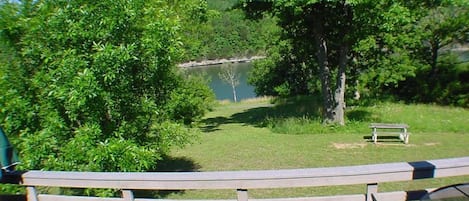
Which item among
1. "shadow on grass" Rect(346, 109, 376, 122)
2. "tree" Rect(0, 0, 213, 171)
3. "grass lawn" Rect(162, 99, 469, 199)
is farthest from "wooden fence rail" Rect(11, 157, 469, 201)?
"shadow on grass" Rect(346, 109, 376, 122)

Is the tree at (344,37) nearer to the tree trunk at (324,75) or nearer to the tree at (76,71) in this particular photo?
the tree trunk at (324,75)

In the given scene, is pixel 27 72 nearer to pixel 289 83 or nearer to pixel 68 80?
pixel 68 80

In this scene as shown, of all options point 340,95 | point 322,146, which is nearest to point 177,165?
point 322,146

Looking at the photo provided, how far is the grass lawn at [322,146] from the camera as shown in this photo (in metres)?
7.42

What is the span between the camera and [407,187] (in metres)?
7.02

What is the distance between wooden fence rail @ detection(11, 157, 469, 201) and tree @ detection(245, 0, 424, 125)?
32.8 ft

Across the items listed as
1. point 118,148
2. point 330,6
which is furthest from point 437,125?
point 118,148

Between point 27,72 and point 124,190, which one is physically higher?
point 27,72

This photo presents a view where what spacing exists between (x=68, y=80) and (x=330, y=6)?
1181 centimetres

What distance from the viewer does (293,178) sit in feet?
9.34

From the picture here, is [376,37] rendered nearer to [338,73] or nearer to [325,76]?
[338,73]

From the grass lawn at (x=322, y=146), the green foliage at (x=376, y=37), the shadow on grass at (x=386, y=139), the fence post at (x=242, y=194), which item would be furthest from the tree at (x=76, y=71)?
the shadow on grass at (x=386, y=139)

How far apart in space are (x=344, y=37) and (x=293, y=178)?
12.9m

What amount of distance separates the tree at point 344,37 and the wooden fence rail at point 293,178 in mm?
10002
